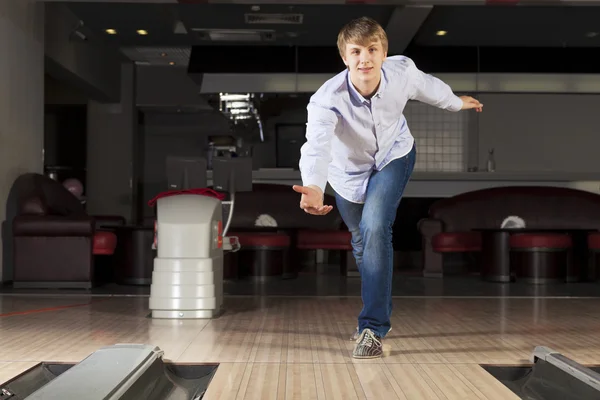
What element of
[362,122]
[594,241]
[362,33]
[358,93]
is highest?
[362,33]

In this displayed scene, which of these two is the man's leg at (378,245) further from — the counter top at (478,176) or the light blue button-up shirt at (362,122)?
the counter top at (478,176)

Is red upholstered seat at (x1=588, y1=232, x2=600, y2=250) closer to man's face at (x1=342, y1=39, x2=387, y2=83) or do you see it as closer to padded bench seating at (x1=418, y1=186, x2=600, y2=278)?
padded bench seating at (x1=418, y1=186, x2=600, y2=278)

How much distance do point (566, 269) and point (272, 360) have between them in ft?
16.7

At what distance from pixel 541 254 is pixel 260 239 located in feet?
8.84

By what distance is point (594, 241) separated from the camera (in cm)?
720

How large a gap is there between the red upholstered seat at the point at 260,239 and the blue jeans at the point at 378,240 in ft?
12.6

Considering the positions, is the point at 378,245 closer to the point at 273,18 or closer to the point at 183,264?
the point at 183,264

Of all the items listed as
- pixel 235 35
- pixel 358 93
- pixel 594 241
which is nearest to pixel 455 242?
pixel 594 241

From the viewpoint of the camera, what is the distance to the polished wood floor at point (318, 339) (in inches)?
99.1

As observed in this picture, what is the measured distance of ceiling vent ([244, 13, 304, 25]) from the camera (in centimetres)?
834

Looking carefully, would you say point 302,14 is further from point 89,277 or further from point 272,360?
point 272,360

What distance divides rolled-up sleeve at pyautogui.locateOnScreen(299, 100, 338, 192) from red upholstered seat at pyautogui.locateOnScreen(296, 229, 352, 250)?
452cm

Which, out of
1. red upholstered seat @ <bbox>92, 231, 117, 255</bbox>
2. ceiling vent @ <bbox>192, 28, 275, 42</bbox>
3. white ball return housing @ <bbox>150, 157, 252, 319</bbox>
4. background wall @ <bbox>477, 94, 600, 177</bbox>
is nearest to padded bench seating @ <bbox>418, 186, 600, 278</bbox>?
background wall @ <bbox>477, 94, 600, 177</bbox>

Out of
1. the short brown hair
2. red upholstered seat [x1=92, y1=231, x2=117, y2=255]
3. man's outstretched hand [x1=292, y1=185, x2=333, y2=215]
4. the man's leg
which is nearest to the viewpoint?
man's outstretched hand [x1=292, y1=185, x2=333, y2=215]
